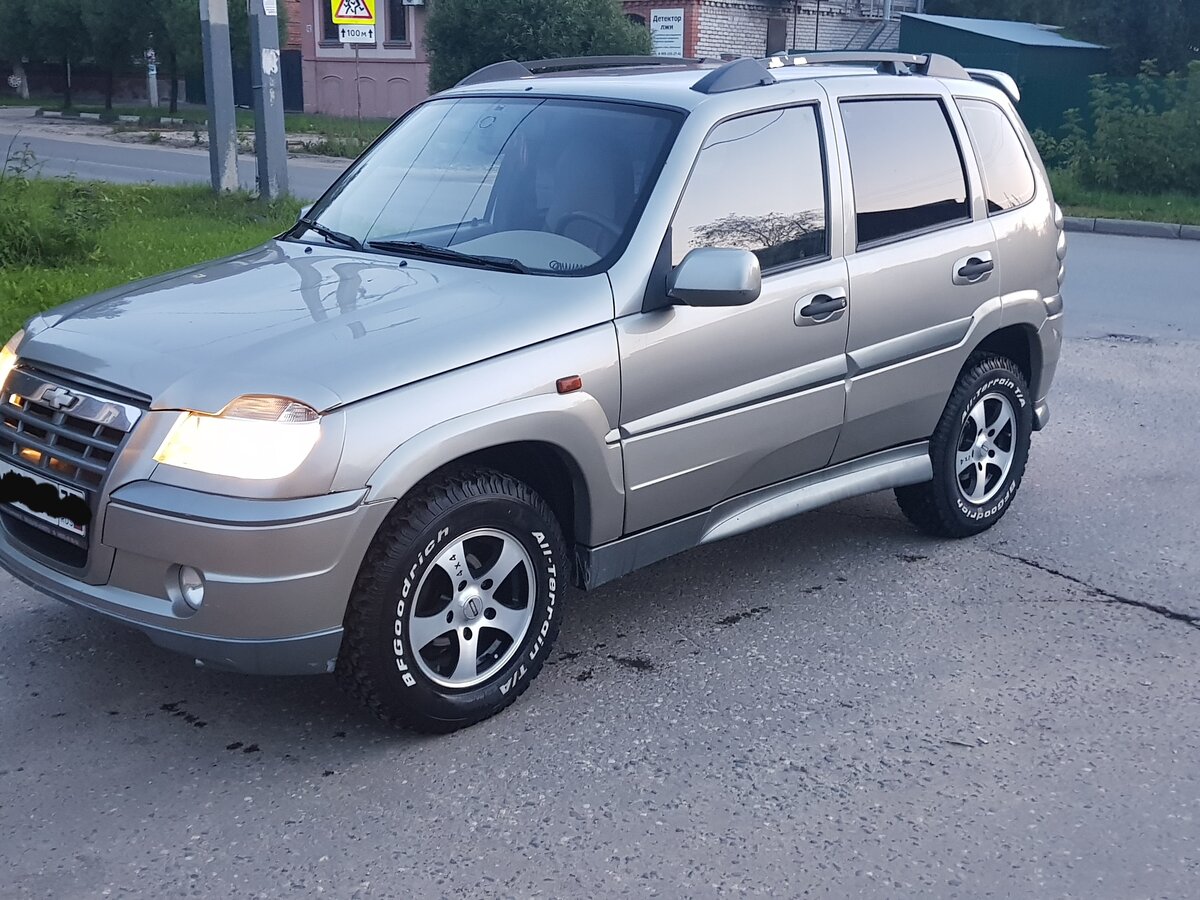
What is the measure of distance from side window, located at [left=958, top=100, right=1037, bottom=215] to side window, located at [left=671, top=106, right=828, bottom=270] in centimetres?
105

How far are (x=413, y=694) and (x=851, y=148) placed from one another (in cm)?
256

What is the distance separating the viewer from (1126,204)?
58.6 ft

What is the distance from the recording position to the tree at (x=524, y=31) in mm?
23219

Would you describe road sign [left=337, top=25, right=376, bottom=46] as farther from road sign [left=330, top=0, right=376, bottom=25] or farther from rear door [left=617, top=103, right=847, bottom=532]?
rear door [left=617, top=103, right=847, bottom=532]

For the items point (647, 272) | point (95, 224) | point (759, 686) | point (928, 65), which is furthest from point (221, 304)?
point (95, 224)

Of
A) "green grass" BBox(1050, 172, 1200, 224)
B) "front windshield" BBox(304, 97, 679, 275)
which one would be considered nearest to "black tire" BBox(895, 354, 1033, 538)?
"front windshield" BBox(304, 97, 679, 275)

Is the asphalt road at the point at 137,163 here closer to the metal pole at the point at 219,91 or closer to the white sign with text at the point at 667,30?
the metal pole at the point at 219,91

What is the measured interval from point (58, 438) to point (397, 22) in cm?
3704

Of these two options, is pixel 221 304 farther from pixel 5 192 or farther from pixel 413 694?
pixel 5 192

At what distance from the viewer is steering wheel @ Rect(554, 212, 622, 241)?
169 inches

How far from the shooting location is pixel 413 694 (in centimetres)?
377

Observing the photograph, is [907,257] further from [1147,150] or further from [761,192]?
[1147,150]

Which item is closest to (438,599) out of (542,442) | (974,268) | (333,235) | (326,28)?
(542,442)

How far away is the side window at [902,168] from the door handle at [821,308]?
280mm
